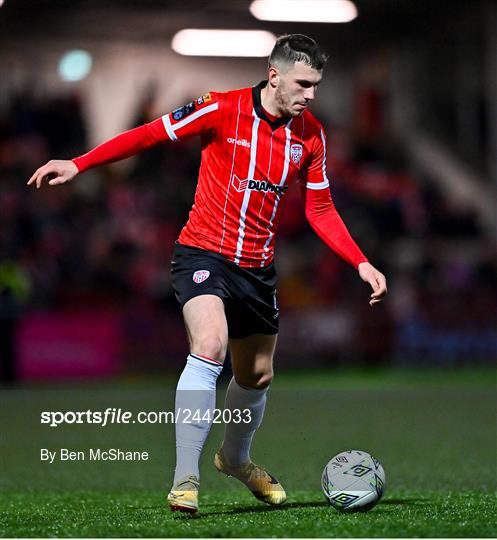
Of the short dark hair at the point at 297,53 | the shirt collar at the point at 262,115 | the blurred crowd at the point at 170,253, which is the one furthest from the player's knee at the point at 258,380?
the blurred crowd at the point at 170,253

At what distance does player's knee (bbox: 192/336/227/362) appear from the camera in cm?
482

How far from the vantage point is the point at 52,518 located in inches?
195

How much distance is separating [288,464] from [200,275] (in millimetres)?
2745

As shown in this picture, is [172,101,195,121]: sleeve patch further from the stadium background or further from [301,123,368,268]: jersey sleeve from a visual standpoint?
the stadium background

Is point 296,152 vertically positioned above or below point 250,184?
above

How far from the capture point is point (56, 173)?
4.91 meters

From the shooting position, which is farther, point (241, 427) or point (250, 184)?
point (241, 427)

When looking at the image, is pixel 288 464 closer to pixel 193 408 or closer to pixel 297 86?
pixel 193 408

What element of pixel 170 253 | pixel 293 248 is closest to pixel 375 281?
pixel 170 253

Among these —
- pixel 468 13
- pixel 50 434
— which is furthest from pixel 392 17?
pixel 50 434

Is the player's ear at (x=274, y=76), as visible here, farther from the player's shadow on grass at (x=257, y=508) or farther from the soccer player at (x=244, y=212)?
the player's shadow on grass at (x=257, y=508)

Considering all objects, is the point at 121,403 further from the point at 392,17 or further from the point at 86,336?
the point at 392,17

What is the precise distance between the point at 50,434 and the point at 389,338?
7498 millimetres

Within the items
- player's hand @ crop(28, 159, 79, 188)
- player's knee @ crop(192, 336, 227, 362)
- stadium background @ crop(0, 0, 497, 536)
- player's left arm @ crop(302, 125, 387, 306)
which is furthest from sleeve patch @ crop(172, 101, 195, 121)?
stadium background @ crop(0, 0, 497, 536)
